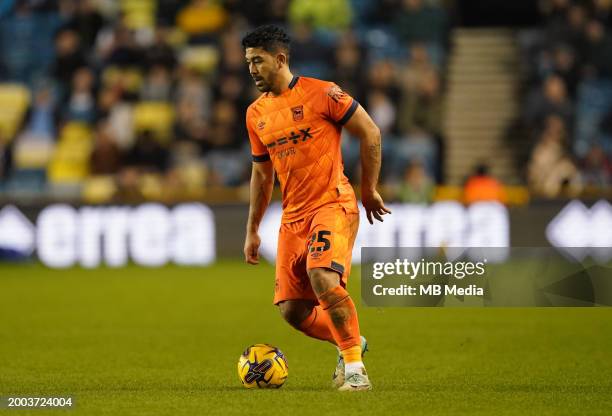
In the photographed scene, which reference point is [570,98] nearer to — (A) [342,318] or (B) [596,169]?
(B) [596,169]

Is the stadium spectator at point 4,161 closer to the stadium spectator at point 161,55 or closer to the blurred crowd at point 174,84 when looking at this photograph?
the blurred crowd at point 174,84

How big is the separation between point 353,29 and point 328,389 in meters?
15.2

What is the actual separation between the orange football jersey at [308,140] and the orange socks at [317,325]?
2.07ft

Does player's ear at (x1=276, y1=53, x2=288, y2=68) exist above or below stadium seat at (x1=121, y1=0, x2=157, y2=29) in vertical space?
below

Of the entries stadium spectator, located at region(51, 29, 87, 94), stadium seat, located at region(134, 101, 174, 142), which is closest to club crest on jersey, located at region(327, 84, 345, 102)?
stadium seat, located at region(134, 101, 174, 142)

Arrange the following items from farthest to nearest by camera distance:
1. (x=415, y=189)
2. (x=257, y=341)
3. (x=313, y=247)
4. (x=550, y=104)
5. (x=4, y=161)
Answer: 1. (x=4, y=161)
2. (x=550, y=104)
3. (x=415, y=189)
4. (x=257, y=341)
5. (x=313, y=247)

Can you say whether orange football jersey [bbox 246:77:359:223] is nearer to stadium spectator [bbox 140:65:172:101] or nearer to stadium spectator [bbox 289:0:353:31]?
stadium spectator [bbox 140:65:172:101]

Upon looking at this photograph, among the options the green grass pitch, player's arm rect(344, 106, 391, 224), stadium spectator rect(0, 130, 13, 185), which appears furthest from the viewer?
stadium spectator rect(0, 130, 13, 185)

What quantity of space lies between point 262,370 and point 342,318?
2.54 ft

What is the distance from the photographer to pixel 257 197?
27.4 feet

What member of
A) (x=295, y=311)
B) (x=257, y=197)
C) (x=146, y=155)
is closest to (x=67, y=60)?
(x=146, y=155)

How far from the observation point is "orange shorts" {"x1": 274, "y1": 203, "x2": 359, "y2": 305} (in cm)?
764

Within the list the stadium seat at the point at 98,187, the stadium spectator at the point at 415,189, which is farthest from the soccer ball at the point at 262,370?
the stadium seat at the point at 98,187

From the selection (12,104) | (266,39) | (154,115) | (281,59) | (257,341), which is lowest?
(257,341)
